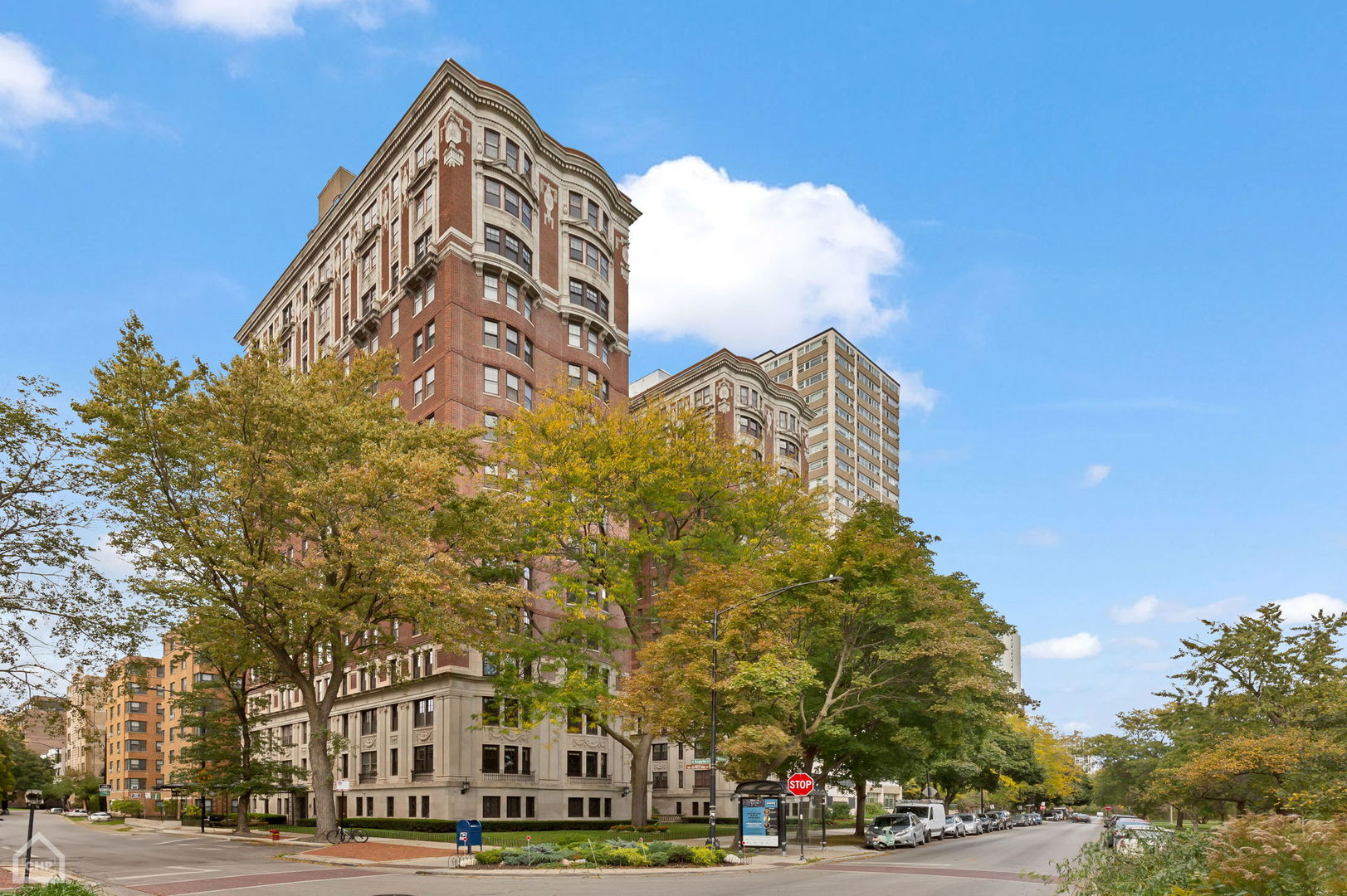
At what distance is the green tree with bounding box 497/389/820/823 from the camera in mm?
44062

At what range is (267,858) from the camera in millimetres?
35844

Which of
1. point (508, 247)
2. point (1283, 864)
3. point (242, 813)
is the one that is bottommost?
point (242, 813)

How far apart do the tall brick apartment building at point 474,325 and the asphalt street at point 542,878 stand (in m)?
13.5

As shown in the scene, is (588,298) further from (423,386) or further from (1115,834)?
(1115,834)

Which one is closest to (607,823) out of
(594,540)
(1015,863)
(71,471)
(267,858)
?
(594,540)

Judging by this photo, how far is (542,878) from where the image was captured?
26.5 meters

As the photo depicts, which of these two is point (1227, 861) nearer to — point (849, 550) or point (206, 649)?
point (849, 550)

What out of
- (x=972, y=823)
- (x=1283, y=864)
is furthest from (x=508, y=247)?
(x=1283, y=864)

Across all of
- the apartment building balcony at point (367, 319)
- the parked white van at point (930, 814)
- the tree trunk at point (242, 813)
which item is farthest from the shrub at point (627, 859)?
the apartment building balcony at point (367, 319)

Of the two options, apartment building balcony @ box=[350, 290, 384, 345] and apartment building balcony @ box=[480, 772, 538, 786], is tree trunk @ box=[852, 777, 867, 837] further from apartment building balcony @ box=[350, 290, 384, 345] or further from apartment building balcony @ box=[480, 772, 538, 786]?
apartment building balcony @ box=[350, 290, 384, 345]

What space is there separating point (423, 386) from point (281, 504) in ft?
63.2

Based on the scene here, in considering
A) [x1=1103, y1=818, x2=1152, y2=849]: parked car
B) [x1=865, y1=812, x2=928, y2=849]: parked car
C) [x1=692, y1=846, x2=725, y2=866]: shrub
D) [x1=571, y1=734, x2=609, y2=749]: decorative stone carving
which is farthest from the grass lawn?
[x1=1103, y1=818, x2=1152, y2=849]: parked car

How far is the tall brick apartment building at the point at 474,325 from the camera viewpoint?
52625 mm

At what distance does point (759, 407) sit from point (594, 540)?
50.0 m
